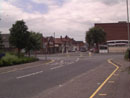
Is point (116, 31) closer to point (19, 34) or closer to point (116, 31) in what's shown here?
point (116, 31)

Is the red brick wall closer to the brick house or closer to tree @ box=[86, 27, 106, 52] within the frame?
the brick house

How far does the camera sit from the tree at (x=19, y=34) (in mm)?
31734

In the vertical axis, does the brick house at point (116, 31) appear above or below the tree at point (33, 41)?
above

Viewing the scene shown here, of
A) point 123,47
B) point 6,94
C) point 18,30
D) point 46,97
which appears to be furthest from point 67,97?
point 123,47

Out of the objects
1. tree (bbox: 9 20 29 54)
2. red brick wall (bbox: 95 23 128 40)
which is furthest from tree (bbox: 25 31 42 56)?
red brick wall (bbox: 95 23 128 40)

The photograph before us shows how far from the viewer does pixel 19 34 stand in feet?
104

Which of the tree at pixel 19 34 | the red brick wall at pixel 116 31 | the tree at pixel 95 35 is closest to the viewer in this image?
the tree at pixel 19 34

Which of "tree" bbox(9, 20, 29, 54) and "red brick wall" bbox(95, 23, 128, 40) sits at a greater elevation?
"red brick wall" bbox(95, 23, 128, 40)

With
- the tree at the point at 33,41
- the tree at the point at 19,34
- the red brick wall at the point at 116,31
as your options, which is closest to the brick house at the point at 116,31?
the red brick wall at the point at 116,31

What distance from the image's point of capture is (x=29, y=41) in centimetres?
3362

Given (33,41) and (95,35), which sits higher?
(95,35)

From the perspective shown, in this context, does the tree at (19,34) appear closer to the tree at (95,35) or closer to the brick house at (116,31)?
the tree at (95,35)

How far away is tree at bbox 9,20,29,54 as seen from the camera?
31.7 metres

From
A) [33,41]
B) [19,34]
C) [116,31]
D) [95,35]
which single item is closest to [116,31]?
[116,31]
